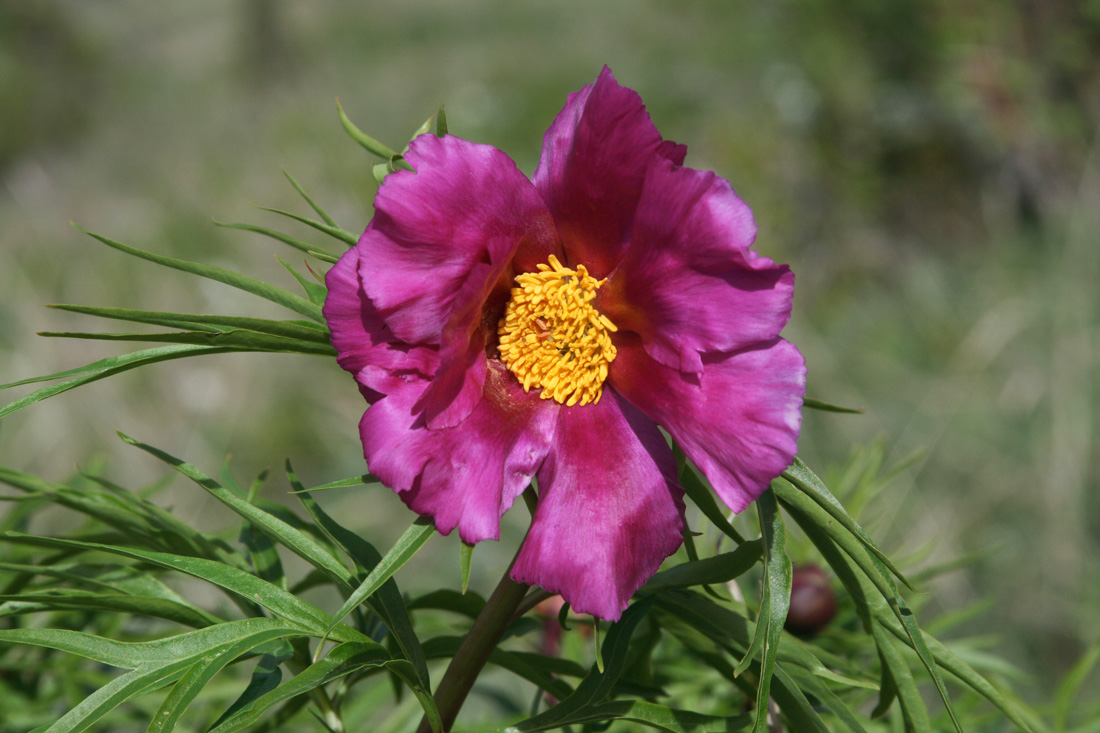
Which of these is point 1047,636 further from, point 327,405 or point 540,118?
point 540,118

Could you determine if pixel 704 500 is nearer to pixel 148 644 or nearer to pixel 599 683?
pixel 599 683

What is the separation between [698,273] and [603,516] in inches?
6.4

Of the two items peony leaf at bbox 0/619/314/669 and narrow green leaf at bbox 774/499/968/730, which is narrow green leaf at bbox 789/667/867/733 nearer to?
narrow green leaf at bbox 774/499/968/730

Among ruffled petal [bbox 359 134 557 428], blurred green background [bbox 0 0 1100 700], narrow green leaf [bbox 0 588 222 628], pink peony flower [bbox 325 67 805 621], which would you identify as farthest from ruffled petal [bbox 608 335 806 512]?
blurred green background [bbox 0 0 1100 700]

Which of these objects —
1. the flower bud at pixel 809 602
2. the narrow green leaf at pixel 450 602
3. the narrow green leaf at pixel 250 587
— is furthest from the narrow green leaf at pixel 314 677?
the flower bud at pixel 809 602

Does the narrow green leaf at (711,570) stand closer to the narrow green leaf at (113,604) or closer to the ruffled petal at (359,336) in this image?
the ruffled petal at (359,336)

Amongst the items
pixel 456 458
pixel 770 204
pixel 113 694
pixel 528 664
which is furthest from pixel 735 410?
pixel 770 204

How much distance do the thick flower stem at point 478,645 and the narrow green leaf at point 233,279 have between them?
0.21m

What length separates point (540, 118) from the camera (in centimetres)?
617

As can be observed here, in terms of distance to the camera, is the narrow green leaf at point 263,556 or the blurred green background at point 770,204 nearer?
the narrow green leaf at point 263,556

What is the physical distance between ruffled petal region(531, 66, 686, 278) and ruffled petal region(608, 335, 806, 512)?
3.6 inches

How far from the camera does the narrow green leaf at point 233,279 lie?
0.52 metres

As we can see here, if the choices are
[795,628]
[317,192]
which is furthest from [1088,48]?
[795,628]

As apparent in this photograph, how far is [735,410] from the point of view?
20.5 inches
